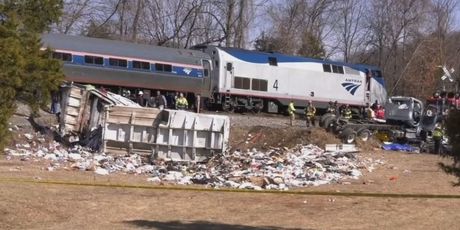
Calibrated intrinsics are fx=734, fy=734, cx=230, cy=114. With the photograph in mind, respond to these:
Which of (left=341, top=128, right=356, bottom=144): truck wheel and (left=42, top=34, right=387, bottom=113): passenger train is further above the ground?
(left=42, top=34, right=387, bottom=113): passenger train

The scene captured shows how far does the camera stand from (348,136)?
96.5 feet

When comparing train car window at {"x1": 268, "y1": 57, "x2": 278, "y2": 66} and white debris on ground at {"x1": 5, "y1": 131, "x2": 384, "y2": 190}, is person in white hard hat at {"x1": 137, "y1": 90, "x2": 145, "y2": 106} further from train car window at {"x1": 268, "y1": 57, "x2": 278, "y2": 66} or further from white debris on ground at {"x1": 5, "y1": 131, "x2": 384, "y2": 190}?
white debris on ground at {"x1": 5, "y1": 131, "x2": 384, "y2": 190}

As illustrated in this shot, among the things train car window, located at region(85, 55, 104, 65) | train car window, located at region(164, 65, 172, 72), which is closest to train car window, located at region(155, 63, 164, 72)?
train car window, located at region(164, 65, 172, 72)

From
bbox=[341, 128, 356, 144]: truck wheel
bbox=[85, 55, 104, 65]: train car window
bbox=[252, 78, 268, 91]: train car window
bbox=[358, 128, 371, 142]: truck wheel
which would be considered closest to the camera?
bbox=[341, 128, 356, 144]: truck wheel

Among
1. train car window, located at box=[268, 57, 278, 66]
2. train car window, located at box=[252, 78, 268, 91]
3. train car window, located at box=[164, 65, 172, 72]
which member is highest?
train car window, located at box=[268, 57, 278, 66]

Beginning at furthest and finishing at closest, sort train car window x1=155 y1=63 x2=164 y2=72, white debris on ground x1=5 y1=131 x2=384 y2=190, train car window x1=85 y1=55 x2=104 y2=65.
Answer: train car window x1=155 y1=63 x2=164 y2=72
train car window x1=85 y1=55 x2=104 y2=65
white debris on ground x1=5 y1=131 x2=384 y2=190

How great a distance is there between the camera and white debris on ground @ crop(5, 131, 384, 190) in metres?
18.8

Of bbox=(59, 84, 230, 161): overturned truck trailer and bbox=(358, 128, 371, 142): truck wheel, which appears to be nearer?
bbox=(59, 84, 230, 161): overturned truck trailer

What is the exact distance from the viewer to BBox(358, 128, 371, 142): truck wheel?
99.2 feet

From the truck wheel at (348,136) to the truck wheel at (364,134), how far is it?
0.59 meters

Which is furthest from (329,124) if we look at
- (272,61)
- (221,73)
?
(272,61)

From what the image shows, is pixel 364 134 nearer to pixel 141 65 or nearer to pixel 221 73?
pixel 221 73

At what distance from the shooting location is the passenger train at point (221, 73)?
36438 mm

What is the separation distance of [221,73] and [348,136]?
13319 millimetres
